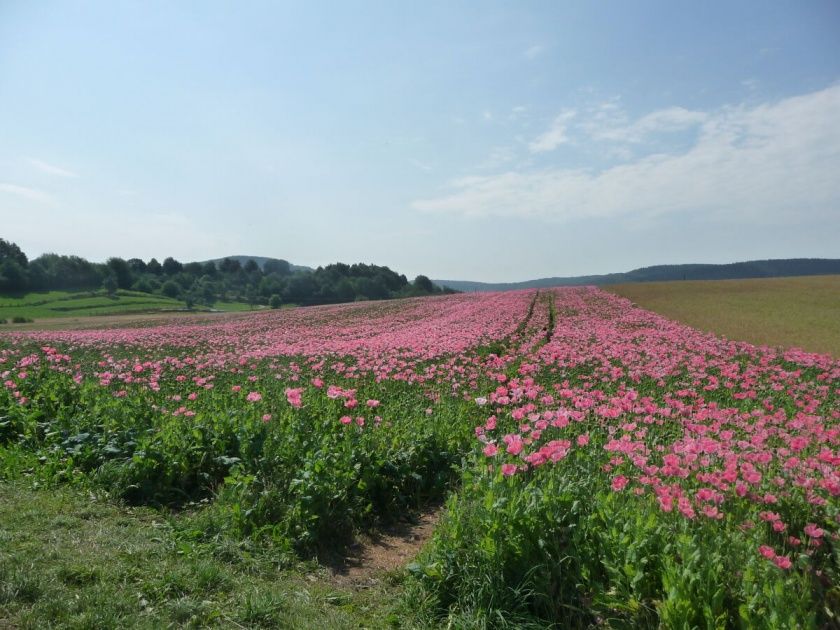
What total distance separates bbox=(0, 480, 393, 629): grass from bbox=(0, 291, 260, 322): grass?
5185 centimetres

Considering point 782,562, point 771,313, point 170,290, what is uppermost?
point 170,290

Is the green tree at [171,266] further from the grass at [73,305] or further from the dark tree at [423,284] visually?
the dark tree at [423,284]

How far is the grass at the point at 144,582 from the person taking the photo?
10.1ft

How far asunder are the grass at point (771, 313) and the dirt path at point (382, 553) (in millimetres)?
15006

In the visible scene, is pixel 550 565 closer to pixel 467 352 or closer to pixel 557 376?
pixel 557 376

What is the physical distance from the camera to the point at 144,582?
3379 millimetres

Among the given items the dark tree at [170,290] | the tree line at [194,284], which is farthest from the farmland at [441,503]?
the dark tree at [170,290]

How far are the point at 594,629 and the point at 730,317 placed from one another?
27.9 meters

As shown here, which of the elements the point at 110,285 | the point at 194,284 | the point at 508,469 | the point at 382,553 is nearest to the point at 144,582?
the point at 382,553

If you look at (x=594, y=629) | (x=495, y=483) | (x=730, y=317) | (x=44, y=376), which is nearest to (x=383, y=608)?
(x=495, y=483)

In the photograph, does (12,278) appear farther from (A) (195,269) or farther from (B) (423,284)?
(B) (423,284)

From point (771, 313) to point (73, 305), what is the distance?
213ft

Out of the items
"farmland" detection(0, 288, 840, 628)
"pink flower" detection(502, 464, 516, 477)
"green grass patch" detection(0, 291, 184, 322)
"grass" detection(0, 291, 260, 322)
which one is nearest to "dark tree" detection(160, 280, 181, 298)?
"grass" detection(0, 291, 260, 322)

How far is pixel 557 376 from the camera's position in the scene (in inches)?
340
